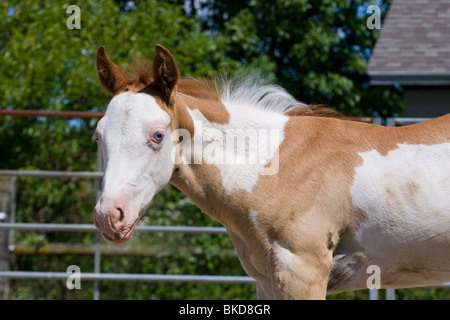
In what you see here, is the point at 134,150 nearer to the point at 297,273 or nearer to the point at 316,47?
the point at 297,273

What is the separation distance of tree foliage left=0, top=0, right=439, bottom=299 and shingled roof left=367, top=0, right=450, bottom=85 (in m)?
1.52

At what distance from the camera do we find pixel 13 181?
22.9 feet

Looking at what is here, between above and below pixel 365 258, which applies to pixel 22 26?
above

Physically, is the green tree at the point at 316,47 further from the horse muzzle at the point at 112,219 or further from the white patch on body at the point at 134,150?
the horse muzzle at the point at 112,219

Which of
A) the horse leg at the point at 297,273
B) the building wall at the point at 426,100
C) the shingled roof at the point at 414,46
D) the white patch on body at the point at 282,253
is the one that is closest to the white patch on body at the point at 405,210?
the horse leg at the point at 297,273

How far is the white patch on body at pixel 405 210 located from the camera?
3.05 meters

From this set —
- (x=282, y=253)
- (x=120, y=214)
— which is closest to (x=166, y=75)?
(x=120, y=214)

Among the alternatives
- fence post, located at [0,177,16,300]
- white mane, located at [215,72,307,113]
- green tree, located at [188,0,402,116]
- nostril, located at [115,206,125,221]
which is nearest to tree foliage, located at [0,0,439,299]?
green tree, located at [188,0,402,116]

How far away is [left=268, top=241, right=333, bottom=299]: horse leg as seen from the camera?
9.53 feet

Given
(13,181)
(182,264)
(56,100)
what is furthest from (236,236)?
(56,100)

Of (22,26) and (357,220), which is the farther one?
(22,26)

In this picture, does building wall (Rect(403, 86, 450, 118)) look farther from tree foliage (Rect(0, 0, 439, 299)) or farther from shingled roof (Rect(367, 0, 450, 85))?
tree foliage (Rect(0, 0, 439, 299))
